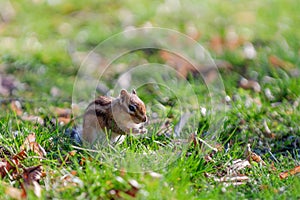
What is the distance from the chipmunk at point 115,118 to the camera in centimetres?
397

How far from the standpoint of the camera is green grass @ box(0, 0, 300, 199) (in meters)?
3.71

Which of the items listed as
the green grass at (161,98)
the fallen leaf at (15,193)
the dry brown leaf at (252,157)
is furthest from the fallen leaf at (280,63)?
the fallen leaf at (15,193)

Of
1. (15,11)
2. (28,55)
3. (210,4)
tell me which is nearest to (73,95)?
(28,55)

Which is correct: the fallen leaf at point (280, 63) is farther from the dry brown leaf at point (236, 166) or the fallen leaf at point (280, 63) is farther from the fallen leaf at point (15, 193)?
the fallen leaf at point (15, 193)

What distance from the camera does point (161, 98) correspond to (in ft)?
17.9

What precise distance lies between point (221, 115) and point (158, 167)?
1256 mm

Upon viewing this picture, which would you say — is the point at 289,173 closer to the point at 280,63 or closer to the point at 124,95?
the point at 124,95

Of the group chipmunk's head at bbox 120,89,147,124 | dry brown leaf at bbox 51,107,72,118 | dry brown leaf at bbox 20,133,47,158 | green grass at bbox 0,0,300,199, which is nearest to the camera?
green grass at bbox 0,0,300,199

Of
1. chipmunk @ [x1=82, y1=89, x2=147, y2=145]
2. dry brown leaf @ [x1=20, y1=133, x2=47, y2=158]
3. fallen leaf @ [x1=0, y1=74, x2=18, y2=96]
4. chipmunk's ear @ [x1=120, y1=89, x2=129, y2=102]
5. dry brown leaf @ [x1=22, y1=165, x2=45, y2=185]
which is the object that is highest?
chipmunk's ear @ [x1=120, y1=89, x2=129, y2=102]

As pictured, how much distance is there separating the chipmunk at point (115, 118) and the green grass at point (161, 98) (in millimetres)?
98

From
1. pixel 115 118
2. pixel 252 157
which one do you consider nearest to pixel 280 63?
pixel 252 157

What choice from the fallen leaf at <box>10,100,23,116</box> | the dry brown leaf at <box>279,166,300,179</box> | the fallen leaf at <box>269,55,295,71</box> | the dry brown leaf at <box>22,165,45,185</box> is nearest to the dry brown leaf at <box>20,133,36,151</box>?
the dry brown leaf at <box>22,165,45,185</box>

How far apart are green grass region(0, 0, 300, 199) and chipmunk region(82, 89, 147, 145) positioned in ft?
0.32

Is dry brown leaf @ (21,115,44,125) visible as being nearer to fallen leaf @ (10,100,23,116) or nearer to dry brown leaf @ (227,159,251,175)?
fallen leaf @ (10,100,23,116)
